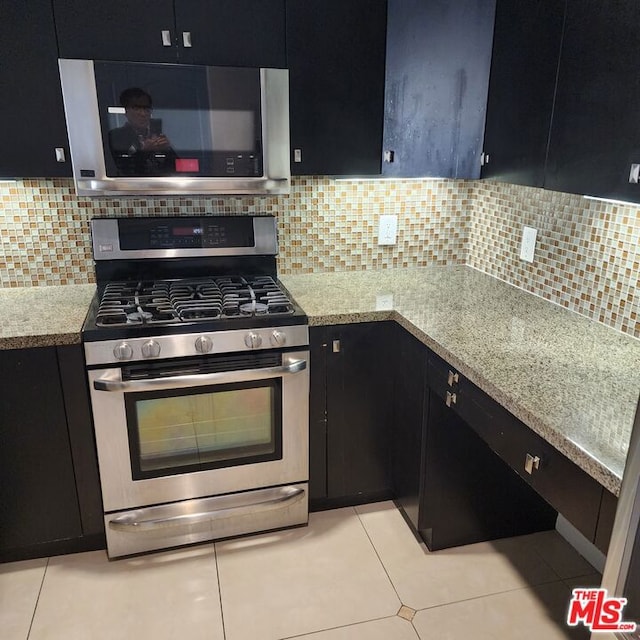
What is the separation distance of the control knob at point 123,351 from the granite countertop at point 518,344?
623mm

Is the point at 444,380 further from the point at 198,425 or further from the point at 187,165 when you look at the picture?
the point at 187,165

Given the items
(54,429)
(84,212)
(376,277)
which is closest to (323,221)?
(376,277)

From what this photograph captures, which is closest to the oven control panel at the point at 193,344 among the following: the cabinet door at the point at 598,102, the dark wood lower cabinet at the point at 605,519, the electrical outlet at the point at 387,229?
the electrical outlet at the point at 387,229

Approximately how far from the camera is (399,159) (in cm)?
220

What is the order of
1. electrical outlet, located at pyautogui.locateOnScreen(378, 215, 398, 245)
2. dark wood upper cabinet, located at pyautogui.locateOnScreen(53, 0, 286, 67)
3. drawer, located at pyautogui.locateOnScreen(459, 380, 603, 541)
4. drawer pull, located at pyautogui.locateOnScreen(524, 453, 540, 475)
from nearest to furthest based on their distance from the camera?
drawer, located at pyautogui.locateOnScreen(459, 380, 603, 541) < drawer pull, located at pyautogui.locateOnScreen(524, 453, 540, 475) < dark wood upper cabinet, located at pyautogui.locateOnScreen(53, 0, 286, 67) < electrical outlet, located at pyautogui.locateOnScreen(378, 215, 398, 245)

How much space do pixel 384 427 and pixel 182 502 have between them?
83cm

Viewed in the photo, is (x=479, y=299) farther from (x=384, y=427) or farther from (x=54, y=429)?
(x=54, y=429)

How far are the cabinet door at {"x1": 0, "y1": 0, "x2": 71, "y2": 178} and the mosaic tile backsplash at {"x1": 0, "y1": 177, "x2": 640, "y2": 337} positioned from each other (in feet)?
0.94

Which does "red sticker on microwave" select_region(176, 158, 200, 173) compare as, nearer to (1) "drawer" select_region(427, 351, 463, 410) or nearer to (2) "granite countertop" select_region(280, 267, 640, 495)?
(2) "granite countertop" select_region(280, 267, 640, 495)

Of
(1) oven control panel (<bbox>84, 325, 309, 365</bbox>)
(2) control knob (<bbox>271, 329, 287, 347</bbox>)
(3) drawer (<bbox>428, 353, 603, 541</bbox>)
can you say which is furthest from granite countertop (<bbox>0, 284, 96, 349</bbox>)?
(3) drawer (<bbox>428, 353, 603, 541</bbox>)

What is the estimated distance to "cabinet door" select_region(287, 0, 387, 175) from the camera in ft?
6.61

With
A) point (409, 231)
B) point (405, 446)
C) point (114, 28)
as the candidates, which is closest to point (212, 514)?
point (405, 446)

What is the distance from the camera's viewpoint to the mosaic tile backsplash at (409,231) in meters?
1.90

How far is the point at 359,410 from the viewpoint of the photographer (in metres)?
2.21
